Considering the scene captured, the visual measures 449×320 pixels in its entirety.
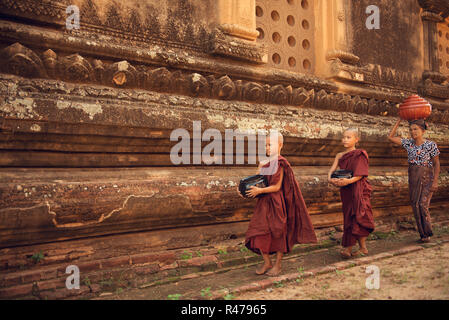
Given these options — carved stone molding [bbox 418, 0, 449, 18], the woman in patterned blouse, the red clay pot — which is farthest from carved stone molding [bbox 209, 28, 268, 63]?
carved stone molding [bbox 418, 0, 449, 18]

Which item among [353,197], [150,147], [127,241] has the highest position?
[150,147]

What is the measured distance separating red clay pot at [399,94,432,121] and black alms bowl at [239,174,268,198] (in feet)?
7.65

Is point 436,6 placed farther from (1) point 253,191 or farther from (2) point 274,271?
(2) point 274,271

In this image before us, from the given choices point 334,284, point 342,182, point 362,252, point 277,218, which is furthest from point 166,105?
point 362,252

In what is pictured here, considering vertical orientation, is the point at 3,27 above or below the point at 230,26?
below

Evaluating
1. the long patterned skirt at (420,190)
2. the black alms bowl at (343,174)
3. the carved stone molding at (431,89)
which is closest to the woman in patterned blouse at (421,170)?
the long patterned skirt at (420,190)

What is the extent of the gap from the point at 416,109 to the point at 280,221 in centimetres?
242

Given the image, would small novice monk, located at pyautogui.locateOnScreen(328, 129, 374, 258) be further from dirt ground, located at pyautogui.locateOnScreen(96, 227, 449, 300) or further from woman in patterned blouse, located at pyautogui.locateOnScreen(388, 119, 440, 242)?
woman in patterned blouse, located at pyautogui.locateOnScreen(388, 119, 440, 242)

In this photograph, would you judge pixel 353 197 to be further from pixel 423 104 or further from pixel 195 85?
pixel 195 85

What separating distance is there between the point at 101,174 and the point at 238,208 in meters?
1.29

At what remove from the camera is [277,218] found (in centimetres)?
322

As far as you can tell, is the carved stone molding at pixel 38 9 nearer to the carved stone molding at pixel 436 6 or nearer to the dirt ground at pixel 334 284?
the dirt ground at pixel 334 284
